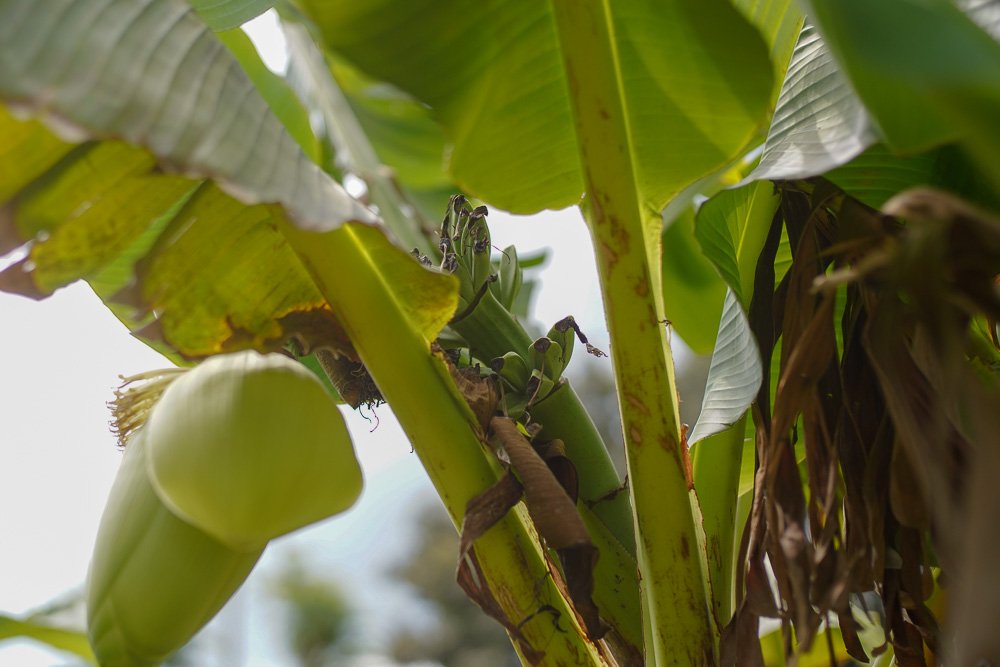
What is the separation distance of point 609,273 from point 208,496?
0.37 meters

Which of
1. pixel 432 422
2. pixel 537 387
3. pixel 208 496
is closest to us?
pixel 208 496

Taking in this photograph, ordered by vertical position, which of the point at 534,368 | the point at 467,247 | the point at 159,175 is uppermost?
the point at 159,175

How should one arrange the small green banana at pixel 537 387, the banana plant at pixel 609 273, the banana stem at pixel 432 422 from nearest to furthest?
the banana plant at pixel 609 273, the banana stem at pixel 432 422, the small green banana at pixel 537 387

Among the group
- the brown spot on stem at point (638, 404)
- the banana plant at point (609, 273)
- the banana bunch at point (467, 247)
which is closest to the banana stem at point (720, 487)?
the banana plant at point (609, 273)

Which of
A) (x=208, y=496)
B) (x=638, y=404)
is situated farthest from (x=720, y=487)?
(x=208, y=496)

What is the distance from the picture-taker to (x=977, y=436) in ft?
1.06

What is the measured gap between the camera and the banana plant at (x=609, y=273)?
38cm

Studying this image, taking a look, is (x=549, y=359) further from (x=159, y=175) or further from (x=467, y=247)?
(x=159, y=175)

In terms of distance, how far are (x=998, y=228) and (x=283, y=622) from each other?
11.2m

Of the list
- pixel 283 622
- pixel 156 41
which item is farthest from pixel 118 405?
pixel 283 622

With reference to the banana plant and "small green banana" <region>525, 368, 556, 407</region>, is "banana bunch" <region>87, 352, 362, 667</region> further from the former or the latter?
"small green banana" <region>525, 368, 556, 407</region>

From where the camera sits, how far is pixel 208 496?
0.45 metres

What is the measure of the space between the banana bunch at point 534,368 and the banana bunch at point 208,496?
243mm

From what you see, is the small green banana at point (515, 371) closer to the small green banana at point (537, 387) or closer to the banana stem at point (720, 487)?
the small green banana at point (537, 387)
